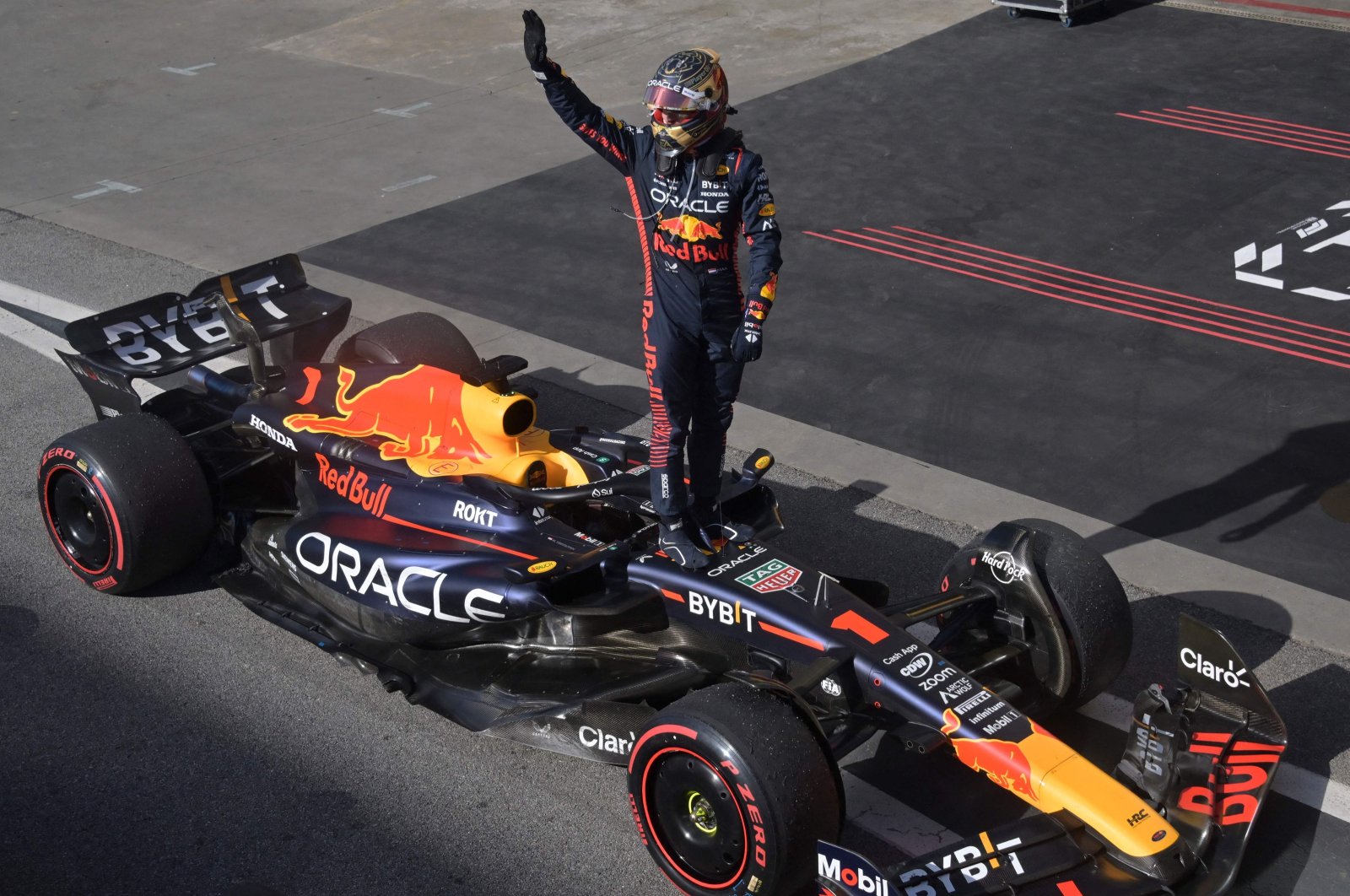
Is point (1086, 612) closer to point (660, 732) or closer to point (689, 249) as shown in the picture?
point (660, 732)

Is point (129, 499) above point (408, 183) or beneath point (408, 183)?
above

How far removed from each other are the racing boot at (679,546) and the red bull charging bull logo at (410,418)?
1008 millimetres

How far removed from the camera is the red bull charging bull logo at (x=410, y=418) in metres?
6.01

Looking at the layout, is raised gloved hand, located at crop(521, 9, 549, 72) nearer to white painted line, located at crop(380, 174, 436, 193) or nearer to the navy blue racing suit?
the navy blue racing suit

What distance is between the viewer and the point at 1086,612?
5.15 m

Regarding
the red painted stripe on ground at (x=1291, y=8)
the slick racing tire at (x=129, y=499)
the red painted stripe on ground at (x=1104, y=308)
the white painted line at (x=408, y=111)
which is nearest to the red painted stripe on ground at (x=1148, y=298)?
the red painted stripe on ground at (x=1104, y=308)

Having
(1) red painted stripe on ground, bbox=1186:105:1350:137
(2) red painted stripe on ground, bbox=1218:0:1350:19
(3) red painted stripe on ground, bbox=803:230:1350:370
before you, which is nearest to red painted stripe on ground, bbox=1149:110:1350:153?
(1) red painted stripe on ground, bbox=1186:105:1350:137

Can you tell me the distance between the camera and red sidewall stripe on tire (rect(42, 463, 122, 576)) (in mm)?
6066

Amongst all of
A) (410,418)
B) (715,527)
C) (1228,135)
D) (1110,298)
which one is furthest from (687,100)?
(1228,135)

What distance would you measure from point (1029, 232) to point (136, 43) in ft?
40.3

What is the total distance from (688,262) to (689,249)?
5 cm

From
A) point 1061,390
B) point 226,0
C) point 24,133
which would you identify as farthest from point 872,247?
point 226,0

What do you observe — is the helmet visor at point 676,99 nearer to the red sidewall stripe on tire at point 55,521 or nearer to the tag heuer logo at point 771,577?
the tag heuer logo at point 771,577

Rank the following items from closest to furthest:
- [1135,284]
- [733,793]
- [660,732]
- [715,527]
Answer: [733,793]
[660,732]
[715,527]
[1135,284]
